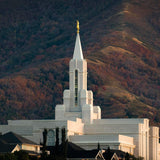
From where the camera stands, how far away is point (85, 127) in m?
145

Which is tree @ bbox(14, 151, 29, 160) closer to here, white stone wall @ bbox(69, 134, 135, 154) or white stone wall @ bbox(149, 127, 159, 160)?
white stone wall @ bbox(69, 134, 135, 154)

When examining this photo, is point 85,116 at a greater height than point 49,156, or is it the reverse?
point 85,116

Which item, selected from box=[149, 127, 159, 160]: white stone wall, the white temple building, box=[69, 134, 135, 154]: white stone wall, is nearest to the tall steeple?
the white temple building

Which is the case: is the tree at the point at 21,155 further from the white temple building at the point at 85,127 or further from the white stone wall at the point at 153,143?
the white stone wall at the point at 153,143

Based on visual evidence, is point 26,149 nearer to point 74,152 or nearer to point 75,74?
point 74,152

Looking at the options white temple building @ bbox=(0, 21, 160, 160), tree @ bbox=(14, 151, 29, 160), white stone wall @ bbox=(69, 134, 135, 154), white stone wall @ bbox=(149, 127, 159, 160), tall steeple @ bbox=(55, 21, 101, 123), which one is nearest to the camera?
tree @ bbox=(14, 151, 29, 160)

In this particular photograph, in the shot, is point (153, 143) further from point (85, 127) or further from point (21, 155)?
point (21, 155)

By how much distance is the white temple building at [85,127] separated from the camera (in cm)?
13862

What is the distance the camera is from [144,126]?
14738 cm

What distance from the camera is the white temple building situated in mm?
138625

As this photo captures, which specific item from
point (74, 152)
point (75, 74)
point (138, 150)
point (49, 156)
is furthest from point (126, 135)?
point (49, 156)

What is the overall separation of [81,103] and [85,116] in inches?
94.8

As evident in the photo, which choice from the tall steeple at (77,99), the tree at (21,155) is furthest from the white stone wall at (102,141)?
the tree at (21,155)

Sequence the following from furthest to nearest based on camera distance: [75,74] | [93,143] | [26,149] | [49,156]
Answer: [75,74]
[93,143]
[26,149]
[49,156]
